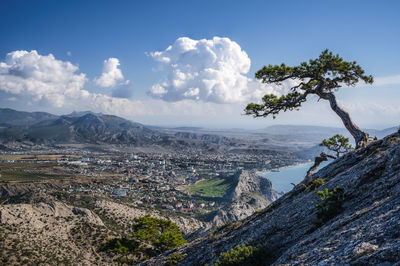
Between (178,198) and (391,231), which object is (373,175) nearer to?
(391,231)

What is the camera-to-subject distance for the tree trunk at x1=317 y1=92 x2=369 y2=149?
47.9 feet

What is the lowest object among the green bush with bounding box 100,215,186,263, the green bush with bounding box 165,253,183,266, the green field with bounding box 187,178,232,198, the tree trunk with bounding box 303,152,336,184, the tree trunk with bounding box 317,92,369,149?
the green field with bounding box 187,178,232,198

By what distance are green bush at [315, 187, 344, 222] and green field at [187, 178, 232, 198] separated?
11847cm

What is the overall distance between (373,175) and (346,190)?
134 centimetres

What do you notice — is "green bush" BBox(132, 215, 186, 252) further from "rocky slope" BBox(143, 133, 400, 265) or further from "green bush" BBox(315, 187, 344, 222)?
"green bush" BBox(315, 187, 344, 222)

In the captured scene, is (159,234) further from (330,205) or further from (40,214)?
(40,214)

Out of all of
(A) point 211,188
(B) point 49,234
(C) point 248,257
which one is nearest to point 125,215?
(B) point 49,234

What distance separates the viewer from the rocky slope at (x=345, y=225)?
6.30 meters

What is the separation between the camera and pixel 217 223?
77875mm

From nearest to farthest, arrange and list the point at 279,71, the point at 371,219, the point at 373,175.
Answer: the point at 371,219, the point at 373,175, the point at 279,71

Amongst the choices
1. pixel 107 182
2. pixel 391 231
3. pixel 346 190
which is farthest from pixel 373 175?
pixel 107 182

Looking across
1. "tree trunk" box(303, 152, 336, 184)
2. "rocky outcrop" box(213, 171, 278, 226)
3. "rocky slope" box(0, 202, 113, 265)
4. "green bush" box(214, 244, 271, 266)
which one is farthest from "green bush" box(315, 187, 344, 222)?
"rocky outcrop" box(213, 171, 278, 226)

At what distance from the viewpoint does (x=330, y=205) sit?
10.5 m

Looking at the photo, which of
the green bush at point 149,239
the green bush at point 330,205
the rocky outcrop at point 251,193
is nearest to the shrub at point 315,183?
the green bush at point 330,205
